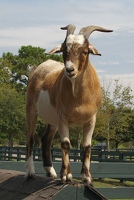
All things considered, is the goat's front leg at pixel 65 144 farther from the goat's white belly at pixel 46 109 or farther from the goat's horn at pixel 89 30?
the goat's horn at pixel 89 30

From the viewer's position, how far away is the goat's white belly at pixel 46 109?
6.64 m

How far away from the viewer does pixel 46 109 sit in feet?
22.1

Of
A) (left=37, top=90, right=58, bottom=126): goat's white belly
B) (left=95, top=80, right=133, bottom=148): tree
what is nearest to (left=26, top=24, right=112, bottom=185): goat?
(left=37, top=90, right=58, bottom=126): goat's white belly

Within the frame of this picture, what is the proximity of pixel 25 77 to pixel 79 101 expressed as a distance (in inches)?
101

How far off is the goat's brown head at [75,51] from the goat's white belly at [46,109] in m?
0.88

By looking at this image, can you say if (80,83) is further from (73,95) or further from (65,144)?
(65,144)

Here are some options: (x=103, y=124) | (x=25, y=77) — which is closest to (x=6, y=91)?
(x=103, y=124)

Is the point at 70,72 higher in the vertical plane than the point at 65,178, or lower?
higher

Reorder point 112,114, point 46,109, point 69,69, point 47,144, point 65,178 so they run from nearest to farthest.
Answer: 1. point 69,69
2. point 65,178
3. point 46,109
4. point 47,144
5. point 112,114

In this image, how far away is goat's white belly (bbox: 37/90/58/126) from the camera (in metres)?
6.64

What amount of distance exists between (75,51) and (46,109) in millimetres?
1173

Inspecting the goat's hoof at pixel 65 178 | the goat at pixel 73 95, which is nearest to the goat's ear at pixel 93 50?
the goat at pixel 73 95

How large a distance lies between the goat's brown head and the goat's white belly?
88 centimetres

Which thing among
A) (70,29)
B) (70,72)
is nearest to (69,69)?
(70,72)
